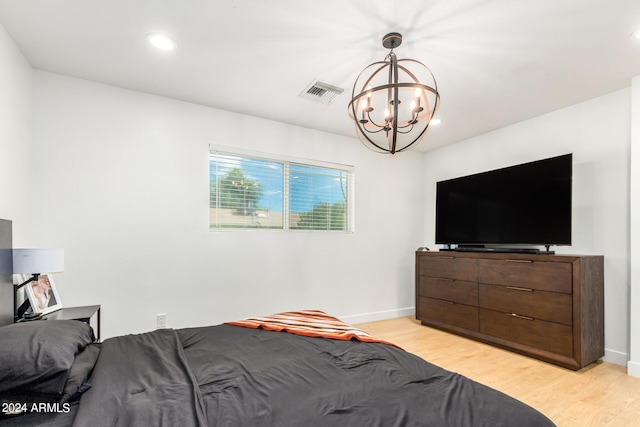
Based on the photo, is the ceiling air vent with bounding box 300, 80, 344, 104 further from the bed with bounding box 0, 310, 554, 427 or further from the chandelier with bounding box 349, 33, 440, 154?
the bed with bounding box 0, 310, 554, 427

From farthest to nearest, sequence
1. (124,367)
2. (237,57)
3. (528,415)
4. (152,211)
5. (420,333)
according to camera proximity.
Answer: (420,333), (152,211), (237,57), (124,367), (528,415)

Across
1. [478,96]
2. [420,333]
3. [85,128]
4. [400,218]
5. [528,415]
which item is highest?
[478,96]

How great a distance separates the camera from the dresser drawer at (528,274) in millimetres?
2924

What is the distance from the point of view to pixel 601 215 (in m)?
3.17

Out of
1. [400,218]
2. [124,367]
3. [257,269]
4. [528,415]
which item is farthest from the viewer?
[400,218]

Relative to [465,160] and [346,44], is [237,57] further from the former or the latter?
[465,160]

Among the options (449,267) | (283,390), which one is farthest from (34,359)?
(449,267)

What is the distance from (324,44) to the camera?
7.74 ft

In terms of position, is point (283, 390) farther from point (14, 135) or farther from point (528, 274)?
point (528, 274)

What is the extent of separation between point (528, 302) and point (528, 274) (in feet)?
0.91

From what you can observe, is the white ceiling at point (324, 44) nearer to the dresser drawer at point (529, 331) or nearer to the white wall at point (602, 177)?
the white wall at point (602, 177)

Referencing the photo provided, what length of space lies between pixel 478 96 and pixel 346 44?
1.64 m

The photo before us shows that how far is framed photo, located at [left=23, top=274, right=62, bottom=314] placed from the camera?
230cm

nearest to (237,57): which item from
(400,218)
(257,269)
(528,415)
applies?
(257,269)
